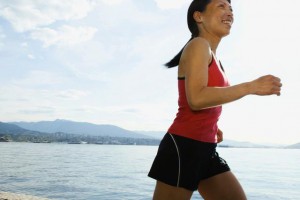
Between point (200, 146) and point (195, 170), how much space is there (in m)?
0.17

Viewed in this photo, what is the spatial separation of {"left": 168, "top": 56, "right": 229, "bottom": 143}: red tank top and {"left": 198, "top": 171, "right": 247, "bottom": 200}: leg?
1.48ft

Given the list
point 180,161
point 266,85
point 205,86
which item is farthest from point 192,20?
point 180,161

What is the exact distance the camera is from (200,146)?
7.71 ft

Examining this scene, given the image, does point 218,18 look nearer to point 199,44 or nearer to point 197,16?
point 197,16

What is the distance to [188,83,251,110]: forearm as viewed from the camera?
6.70 ft

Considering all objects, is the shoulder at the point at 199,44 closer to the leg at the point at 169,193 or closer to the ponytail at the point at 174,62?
the ponytail at the point at 174,62

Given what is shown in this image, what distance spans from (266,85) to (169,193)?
37.7 inches

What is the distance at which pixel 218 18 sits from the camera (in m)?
2.54

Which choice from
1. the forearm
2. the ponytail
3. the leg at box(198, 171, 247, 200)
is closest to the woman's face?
the ponytail

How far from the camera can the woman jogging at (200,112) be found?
207cm

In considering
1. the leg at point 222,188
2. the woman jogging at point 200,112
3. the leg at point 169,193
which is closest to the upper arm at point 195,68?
the woman jogging at point 200,112

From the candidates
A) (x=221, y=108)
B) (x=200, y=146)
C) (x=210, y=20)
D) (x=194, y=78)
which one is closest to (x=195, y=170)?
(x=200, y=146)

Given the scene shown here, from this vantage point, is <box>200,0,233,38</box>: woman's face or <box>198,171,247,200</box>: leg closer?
<box>200,0,233,38</box>: woman's face

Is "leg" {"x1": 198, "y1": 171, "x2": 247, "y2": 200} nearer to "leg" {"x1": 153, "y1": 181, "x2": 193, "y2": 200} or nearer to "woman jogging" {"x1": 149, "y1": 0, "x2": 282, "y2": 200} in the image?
"woman jogging" {"x1": 149, "y1": 0, "x2": 282, "y2": 200}
